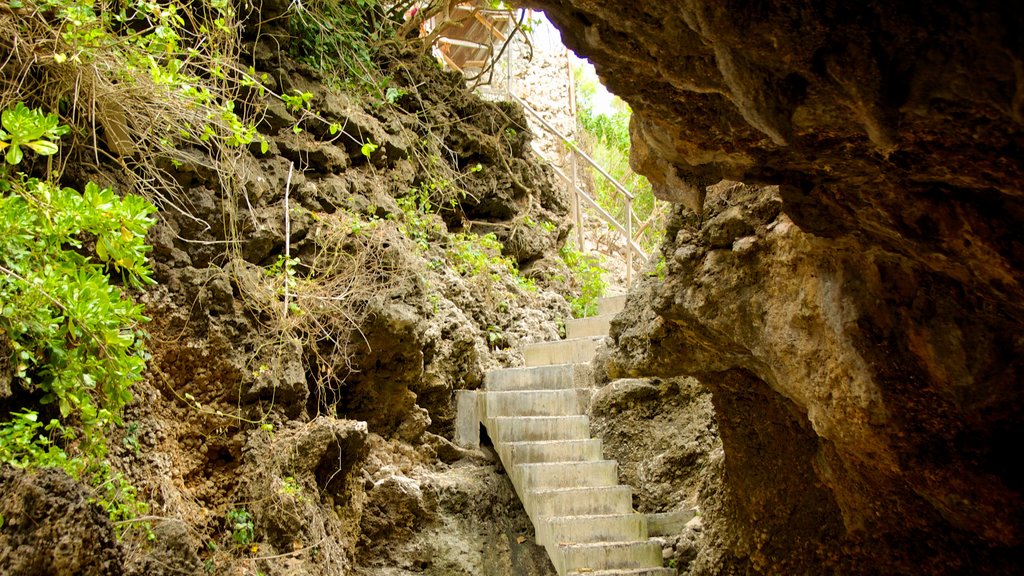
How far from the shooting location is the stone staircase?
5355 mm

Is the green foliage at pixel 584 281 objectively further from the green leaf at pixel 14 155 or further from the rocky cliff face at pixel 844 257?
the green leaf at pixel 14 155

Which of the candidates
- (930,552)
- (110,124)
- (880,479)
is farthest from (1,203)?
(930,552)

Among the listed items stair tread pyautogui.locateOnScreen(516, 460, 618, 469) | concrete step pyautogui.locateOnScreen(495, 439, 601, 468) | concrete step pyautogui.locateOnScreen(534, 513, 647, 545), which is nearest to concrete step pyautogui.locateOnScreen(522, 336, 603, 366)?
concrete step pyautogui.locateOnScreen(495, 439, 601, 468)

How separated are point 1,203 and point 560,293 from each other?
6258 mm

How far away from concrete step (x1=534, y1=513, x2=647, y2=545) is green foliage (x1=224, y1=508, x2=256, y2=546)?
2.05 m

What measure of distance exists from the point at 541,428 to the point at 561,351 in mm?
1145

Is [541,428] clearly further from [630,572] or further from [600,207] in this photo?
[600,207]

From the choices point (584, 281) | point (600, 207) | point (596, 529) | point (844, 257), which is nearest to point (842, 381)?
point (844, 257)

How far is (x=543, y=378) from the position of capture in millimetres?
6820

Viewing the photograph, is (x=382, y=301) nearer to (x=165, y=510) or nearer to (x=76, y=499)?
(x=165, y=510)

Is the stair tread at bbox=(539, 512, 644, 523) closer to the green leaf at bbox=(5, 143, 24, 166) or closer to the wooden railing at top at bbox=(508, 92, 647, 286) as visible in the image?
the wooden railing at top at bbox=(508, 92, 647, 286)

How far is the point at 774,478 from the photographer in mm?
4406

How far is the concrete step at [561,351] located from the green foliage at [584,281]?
4.54 ft

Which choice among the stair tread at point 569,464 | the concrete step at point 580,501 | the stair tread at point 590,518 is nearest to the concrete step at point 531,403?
the stair tread at point 569,464
